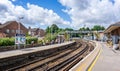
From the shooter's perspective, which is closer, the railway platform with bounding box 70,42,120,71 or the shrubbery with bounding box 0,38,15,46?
the railway platform with bounding box 70,42,120,71

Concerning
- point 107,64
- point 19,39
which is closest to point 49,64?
point 107,64

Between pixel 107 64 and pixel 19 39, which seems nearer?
pixel 107 64

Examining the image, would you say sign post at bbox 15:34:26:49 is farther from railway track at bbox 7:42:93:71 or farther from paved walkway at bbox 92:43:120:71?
paved walkway at bbox 92:43:120:71

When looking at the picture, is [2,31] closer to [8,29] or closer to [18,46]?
[8,29]

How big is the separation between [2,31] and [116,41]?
44.8 metres

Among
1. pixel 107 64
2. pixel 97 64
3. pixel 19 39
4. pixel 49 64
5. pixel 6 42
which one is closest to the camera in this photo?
pixel 97 64

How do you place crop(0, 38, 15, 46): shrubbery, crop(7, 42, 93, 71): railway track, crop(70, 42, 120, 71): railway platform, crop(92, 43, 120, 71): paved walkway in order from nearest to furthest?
crop(70, 42, 120, 71): railway platform, crop(92, 43, 120, 71): paved walkway, crop(7, 42, 93, 71): railway track, crop(0, 38, 15, 46): shrubbery

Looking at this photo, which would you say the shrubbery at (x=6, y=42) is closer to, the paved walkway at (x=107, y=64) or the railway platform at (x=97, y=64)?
the railway platform at (x=97, y=64)

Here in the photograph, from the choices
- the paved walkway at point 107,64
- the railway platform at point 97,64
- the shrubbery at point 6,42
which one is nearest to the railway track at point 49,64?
the railway platform at point 97,64

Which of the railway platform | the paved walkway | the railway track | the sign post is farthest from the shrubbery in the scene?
the paved walkway

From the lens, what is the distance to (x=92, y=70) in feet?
42.1

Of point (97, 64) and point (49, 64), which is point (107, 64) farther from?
point (49, 64)

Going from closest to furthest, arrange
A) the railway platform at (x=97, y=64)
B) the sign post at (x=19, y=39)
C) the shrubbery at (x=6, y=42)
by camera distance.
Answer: the railway platform at (x=97, y=64) → the sign post at (x=19, y=39) → the shrubbery at (x=6, y=42)

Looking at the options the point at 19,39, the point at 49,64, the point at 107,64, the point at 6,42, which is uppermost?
the point at 19,39
